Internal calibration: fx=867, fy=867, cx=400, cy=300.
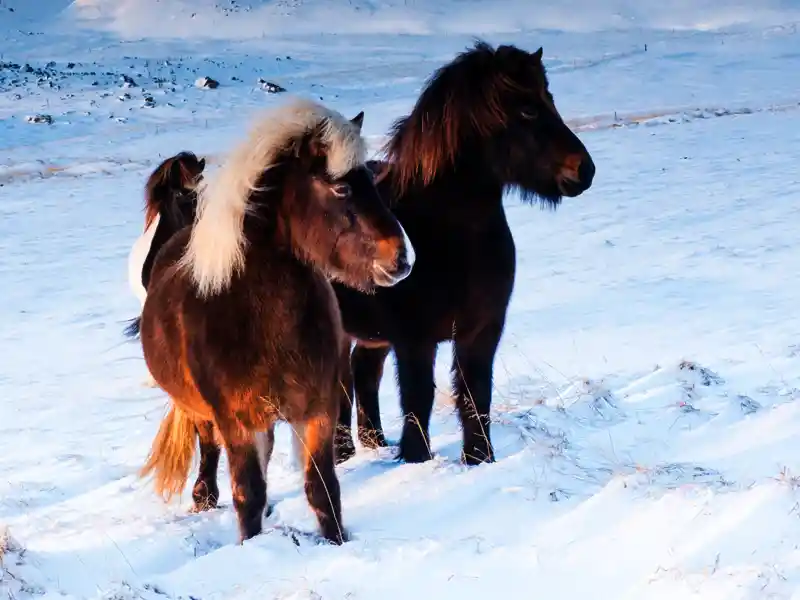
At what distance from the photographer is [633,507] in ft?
11.9

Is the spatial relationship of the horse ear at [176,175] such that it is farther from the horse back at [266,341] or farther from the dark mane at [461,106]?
the horse back at [266,341]

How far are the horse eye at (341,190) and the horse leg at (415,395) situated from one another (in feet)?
4.34

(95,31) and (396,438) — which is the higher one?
(95,31)

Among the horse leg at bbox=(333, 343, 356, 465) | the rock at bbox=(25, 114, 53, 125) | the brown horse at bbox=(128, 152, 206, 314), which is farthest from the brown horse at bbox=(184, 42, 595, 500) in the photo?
the rock at bbox=(25, 114, 53, 125)

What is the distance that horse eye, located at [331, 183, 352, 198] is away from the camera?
11.6 ft

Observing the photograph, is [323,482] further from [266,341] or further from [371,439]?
[371,439]

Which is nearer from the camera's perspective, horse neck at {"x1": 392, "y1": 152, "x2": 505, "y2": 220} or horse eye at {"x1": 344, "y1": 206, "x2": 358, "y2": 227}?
horse eye at {"x1": 344, "y1": 206, "x2": 358, "y2": 227}

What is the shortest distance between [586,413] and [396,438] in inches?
52.1

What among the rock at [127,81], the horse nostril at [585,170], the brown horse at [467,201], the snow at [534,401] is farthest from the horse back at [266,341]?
the rock at [127,81]

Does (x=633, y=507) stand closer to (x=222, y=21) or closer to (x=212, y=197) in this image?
(x=212, y=197)

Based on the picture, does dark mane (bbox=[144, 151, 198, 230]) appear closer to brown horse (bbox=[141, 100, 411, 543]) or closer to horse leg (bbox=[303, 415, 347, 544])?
brown horse (bbox=[141, 100, 411, 543])

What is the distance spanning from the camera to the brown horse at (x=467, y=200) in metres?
4.55

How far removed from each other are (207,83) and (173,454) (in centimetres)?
2608

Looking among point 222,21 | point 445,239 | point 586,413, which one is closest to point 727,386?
point 586,413
